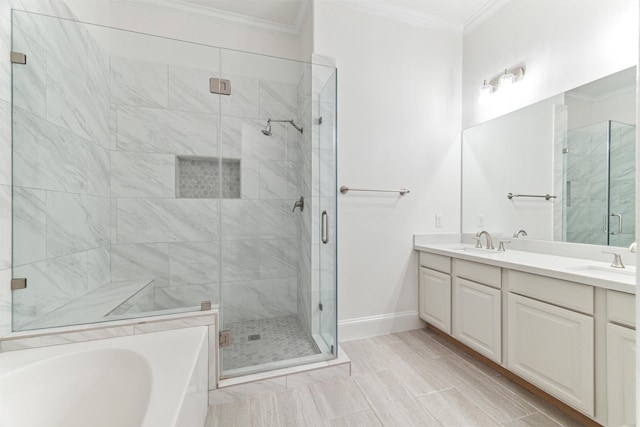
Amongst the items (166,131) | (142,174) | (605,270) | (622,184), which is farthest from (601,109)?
(142,174)

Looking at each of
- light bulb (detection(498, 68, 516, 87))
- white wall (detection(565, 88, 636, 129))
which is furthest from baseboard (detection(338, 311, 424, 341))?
light bulb (detection(498, 68, 516, 87))

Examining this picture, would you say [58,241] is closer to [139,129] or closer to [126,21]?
[139,129]

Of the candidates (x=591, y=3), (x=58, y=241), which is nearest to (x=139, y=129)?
(x=58, y=241)

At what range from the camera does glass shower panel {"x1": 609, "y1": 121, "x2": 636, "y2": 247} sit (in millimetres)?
1463

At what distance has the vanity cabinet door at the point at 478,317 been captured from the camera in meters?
1.64

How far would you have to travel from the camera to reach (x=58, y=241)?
1503 millimetres

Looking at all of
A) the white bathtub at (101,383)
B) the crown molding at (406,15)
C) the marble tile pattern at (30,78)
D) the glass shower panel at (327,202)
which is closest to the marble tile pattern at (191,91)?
the marble tile pattern at (30,78)

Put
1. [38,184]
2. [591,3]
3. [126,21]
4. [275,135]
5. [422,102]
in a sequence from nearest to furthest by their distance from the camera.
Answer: [38,184] → [591,3] → [275,135] → [126,21] → [422,102]

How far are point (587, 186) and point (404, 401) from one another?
174 cm

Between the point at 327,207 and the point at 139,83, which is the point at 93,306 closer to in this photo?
the point at 139,83

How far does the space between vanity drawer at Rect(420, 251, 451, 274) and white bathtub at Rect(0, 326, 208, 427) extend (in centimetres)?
176

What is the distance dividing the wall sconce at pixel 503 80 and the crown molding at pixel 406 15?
0.66 metres

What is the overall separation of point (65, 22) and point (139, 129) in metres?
0.68

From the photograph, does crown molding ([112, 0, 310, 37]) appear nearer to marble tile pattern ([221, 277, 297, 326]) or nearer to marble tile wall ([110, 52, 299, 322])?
marble tile wall ([110, 52, 299, 322])
